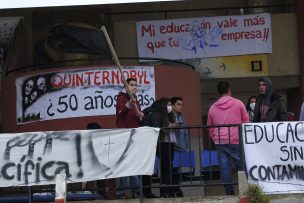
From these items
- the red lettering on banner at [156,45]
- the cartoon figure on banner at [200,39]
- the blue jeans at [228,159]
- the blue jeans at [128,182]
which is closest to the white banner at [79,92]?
the red lettering on banner at [156,45]

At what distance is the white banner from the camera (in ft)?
47.0

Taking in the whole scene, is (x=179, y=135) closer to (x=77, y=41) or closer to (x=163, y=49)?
(x=77, y=41)

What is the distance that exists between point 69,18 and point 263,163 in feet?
29.9

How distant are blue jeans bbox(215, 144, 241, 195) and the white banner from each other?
14.3 feet

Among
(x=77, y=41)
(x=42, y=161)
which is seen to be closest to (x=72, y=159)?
(x=42, y=161)

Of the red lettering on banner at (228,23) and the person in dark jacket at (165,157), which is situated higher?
the red lettering on banner at (228,23)

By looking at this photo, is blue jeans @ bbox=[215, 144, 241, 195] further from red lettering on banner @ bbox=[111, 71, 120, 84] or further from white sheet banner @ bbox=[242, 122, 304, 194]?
red lettering on banner @ bbox=[111, 71, 120, 84]

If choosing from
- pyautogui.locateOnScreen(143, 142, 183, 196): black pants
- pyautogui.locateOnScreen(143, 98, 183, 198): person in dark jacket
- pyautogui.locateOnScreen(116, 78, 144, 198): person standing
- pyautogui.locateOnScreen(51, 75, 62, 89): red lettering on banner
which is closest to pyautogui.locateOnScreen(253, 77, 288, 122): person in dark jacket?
pyautogui.locateOnScreen(143, 98, 183, 198): person in dark jacket

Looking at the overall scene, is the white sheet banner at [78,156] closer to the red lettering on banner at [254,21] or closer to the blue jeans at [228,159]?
the blue jeans at [228,159]

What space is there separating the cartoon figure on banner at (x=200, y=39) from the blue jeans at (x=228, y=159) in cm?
665

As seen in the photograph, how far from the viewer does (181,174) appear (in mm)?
10383

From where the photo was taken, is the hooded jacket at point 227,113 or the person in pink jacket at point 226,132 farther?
the hooded jacket at point 227,113

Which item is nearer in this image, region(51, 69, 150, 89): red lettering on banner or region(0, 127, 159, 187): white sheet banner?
region(0, 127, 159, 187): white sheet banner

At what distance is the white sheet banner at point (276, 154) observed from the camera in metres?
9.71
